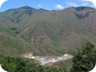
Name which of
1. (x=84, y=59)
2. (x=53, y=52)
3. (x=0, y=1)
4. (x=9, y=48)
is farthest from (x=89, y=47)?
(x=53, y=52)

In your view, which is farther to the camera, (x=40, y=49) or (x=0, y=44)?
(x=40, y=49)

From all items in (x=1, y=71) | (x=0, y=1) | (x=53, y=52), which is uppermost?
(x=0, y=1)

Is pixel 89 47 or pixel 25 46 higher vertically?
pixel 89 47

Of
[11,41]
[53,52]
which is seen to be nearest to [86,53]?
[11,41]

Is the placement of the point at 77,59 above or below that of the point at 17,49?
above

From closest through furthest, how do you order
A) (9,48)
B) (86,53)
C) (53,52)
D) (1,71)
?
(1,71), (86,53), (9,48), (53,52)

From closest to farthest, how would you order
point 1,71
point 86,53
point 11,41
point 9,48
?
1. point 1,71
2. point 86,53
3. point 9,48
4. point 11,41

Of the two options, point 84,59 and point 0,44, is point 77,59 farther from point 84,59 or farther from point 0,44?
point 0,44

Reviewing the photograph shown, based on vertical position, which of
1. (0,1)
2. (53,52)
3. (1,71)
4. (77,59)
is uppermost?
(0,1)

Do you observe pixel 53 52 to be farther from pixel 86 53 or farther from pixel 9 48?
pixel 86 53

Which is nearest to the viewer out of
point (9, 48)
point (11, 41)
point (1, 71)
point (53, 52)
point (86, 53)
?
point (1, 71)
